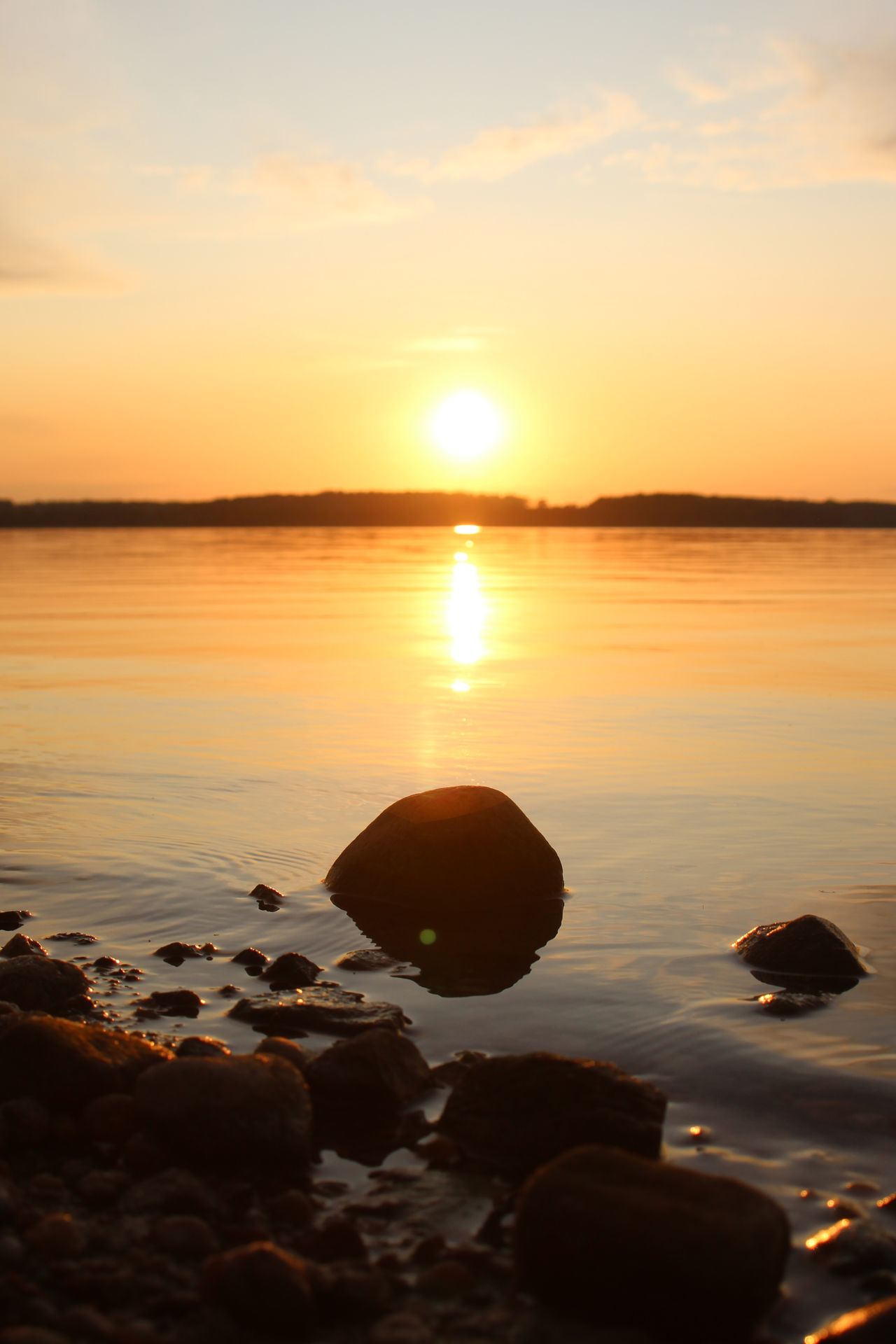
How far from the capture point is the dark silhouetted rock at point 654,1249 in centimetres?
484

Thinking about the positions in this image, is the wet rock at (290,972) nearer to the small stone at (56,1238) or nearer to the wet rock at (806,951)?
the wet rock at (806,951)

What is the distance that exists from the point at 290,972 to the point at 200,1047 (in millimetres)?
1791

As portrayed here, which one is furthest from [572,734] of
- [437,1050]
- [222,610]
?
[222,610]

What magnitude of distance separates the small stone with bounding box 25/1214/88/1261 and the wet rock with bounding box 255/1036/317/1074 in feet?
5.43

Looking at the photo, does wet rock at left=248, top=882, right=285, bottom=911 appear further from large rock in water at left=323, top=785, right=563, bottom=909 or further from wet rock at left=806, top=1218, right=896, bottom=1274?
wet rock at left=806, top=1218, right=896, bottom=1274

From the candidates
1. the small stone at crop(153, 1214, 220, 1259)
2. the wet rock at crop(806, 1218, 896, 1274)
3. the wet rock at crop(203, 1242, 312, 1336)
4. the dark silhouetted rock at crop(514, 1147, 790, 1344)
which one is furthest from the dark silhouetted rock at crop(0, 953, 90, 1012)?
the wet rock at crop(806, 1218, 896, 1274)

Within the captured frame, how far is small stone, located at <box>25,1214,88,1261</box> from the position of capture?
516cm

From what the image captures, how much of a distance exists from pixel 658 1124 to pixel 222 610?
33454mm

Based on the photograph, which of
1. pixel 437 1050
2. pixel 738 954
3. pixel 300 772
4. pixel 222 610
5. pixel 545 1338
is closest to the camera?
pixel 545 1338

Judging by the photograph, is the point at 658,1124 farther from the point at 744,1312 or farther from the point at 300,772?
the point at 300,772

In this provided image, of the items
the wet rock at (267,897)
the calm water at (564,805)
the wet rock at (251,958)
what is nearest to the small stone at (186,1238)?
the calm water at (564,805)

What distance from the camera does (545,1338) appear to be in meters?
4.81

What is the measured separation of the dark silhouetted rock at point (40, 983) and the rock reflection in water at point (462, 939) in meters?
2.29

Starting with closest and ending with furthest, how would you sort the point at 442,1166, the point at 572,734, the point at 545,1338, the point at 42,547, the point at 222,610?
the point at 545,1338
the point at 442,1166
the point at 572,734
the point at 222,610
the point at 42,547
